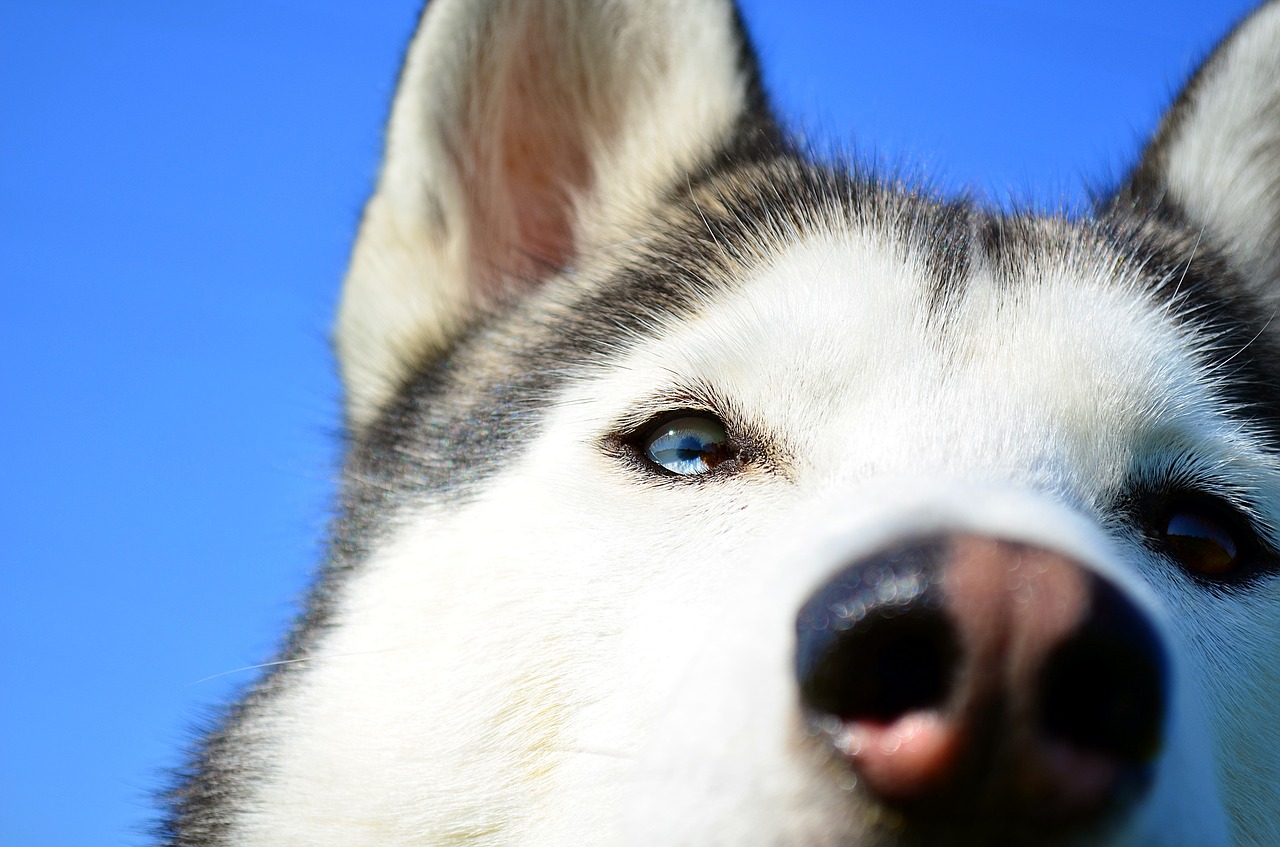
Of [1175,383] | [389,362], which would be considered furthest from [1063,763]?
[389,362]

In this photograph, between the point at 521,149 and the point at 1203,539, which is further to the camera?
the point at 521,149

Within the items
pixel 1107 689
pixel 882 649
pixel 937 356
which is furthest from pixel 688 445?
pixel 1107 689

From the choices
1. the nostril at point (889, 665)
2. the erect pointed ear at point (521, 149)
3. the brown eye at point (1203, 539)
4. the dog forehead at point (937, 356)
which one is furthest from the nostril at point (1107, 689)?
the erect pointed ear at point (521, 149)

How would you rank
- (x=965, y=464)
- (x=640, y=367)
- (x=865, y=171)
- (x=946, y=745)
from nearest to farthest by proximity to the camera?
(x=946, y=745) < (x=965, y=464) < (x=640, y=367) < (x=865, y=171)

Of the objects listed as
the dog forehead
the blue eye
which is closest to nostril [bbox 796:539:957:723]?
the dog forehead

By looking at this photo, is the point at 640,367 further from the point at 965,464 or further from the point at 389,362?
the point at 389,362

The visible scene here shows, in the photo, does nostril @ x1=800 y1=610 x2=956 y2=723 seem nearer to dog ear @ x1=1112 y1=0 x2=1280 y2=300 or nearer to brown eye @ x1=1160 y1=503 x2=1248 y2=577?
brown eye @ x1=1160 y1=503 x2=1248 y2=577

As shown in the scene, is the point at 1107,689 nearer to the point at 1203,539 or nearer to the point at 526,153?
the point at 1203,539

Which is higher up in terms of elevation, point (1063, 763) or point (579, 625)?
point (579, 625)
